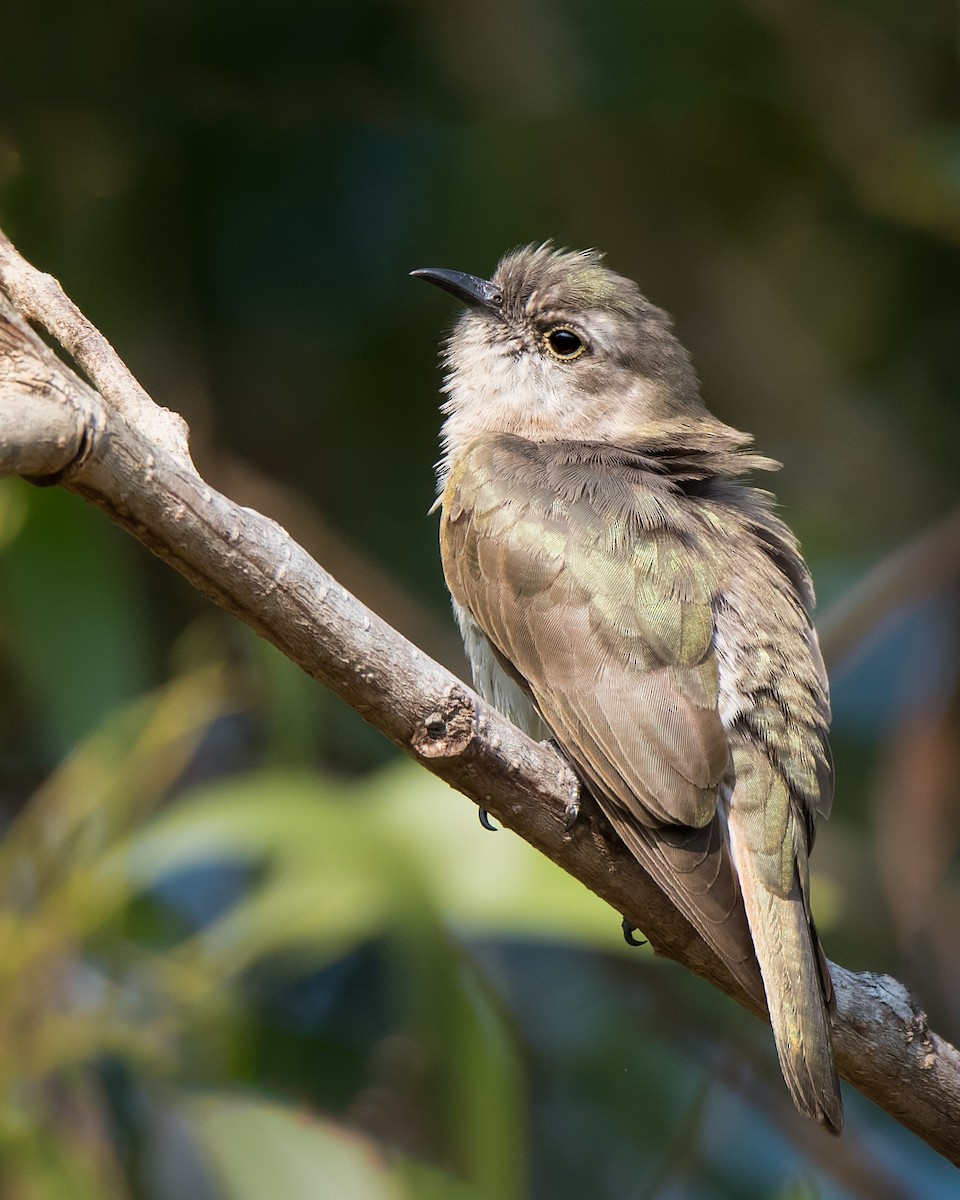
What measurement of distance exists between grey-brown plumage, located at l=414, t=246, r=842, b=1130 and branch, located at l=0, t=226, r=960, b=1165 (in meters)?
0.13

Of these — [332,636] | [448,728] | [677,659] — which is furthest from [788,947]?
[332,636]

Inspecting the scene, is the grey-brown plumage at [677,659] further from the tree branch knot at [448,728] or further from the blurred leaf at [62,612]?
the blurred leaf at [62,612]

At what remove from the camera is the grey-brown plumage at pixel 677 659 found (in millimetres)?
→ 3000

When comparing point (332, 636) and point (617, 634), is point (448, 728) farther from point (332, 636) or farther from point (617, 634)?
point (617, 634)

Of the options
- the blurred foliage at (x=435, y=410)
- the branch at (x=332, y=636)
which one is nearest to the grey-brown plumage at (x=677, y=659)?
the branch at (x=332, y=636)

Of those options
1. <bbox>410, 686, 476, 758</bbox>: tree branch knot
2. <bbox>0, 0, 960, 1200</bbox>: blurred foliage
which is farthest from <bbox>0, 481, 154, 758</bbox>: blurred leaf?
<bbox>410, 686, 476, 758</bbox>: tree branch knot

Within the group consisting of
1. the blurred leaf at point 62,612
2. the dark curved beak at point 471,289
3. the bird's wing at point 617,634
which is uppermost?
the dark curved beak at point 471,289

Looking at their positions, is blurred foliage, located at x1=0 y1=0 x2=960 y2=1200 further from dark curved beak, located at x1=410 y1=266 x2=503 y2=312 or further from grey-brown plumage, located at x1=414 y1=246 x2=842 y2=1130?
dark curved beak, located at x1=410 y1=266 x2=503 y2=312

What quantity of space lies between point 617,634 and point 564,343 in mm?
1547

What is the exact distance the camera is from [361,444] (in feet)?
21.2

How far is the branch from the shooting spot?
7.34ft

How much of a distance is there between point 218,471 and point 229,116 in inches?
55.1

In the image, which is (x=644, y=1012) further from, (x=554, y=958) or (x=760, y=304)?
(x=760, y=304)

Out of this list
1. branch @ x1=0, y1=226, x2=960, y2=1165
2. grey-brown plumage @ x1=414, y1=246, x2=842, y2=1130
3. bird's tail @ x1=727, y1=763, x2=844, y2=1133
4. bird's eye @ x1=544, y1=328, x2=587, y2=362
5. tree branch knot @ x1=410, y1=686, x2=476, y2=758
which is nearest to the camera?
branch @ x1=0, y1=226, x2=960, y2=1165
